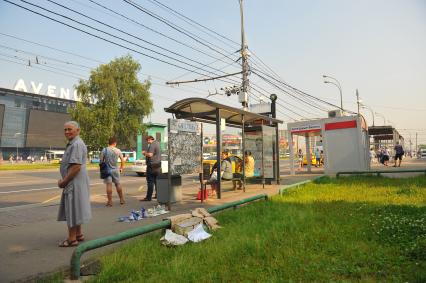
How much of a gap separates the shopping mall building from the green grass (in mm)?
88364

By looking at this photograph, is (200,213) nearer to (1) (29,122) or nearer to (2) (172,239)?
(2) (172,239)

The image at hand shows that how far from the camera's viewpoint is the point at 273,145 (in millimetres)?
14922

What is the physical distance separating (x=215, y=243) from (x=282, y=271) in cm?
139

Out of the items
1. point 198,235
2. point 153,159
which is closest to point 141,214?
point 198,235

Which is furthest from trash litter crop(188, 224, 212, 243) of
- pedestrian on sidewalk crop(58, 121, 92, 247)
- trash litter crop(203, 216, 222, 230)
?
pedestrian on sidewalk crop(58, 121, 92, 247)

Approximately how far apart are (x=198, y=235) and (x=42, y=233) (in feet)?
9.86

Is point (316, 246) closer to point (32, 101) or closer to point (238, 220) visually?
point (238, 220)

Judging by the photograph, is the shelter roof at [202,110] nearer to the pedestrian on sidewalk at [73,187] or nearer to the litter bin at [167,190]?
the litter bin at [167,190]

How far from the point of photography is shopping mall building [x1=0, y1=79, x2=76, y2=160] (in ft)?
270

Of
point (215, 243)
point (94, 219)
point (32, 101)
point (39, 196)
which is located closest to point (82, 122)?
point (39, 196)

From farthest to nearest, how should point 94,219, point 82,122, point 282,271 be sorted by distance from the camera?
point 82,122 → point 94,219 → point 282,271

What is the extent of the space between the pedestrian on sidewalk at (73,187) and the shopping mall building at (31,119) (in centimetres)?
8715

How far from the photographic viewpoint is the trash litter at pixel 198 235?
5.31 m

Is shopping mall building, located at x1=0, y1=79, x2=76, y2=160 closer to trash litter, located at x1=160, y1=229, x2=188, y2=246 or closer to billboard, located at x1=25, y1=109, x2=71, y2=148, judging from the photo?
billboard, located at x1=25, y1=109, x2=71, y2=148
